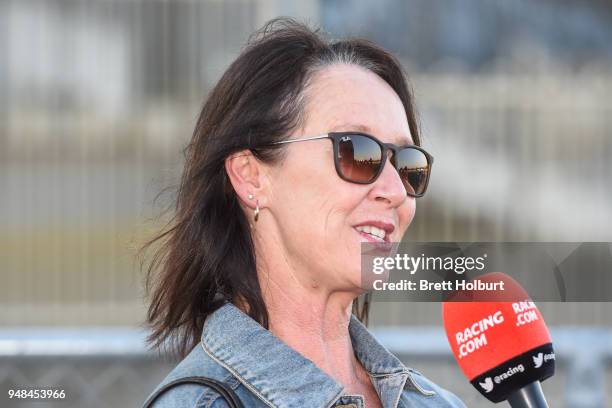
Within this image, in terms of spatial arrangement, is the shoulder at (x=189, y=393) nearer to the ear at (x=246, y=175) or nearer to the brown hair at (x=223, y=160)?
the brown hair at (x=223, y=160)

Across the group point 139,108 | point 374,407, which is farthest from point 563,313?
point 374,407

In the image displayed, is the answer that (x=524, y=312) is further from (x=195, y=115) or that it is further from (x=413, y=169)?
(x=195, y=115)

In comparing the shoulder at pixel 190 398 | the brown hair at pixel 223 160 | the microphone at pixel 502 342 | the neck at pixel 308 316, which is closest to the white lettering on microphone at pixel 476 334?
the microphone at pixel 502 342

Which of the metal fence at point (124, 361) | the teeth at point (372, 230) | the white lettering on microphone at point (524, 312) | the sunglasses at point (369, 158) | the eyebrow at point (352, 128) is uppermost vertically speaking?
the eyebrow at point (352, 128)

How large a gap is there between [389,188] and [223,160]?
193 millimetres

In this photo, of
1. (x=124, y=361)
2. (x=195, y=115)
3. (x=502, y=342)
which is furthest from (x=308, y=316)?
(x=195, y=115)

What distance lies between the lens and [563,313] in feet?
13.9

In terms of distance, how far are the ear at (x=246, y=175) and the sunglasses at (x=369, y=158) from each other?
5 centimetres

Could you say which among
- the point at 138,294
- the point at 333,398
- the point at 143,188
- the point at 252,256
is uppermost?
the point at 252,256

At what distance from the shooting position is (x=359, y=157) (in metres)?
1.26

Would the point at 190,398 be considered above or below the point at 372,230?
below

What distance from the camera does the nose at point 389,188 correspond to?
1.30 m

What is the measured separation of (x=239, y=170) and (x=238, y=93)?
0.29 feet

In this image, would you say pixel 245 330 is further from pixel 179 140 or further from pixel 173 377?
pixel 179 140
